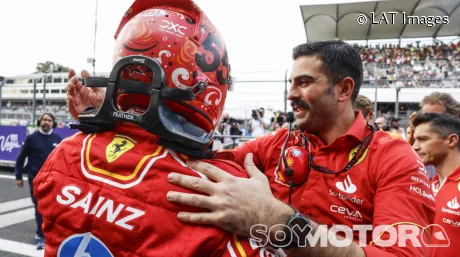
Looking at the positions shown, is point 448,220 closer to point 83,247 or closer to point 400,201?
point 400,201

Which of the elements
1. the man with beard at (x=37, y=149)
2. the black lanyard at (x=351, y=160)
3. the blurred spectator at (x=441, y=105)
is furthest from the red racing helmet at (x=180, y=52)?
the man with beard at (x=37, y=149)

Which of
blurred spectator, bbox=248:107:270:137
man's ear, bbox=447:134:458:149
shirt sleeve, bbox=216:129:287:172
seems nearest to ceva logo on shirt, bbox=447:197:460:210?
man's ear, bbox=447:134:458:149

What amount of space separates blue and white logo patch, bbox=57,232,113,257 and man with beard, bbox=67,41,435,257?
0.25 meters

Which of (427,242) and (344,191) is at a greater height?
(344,191)

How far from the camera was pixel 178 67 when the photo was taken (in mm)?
965

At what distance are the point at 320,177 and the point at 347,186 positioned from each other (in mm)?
124

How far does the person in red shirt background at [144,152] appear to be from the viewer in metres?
0.86

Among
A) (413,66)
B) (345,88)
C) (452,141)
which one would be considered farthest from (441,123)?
(413,66)

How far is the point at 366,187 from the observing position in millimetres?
1355

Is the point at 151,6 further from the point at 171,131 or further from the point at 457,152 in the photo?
the point at 457,152

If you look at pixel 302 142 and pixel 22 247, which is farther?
pixel 22 247

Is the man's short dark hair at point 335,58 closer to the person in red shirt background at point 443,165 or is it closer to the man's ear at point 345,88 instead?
the man's ear at point 345,88

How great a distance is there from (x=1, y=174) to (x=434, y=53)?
19046mm

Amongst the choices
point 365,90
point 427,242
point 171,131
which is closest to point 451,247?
point 427,242
